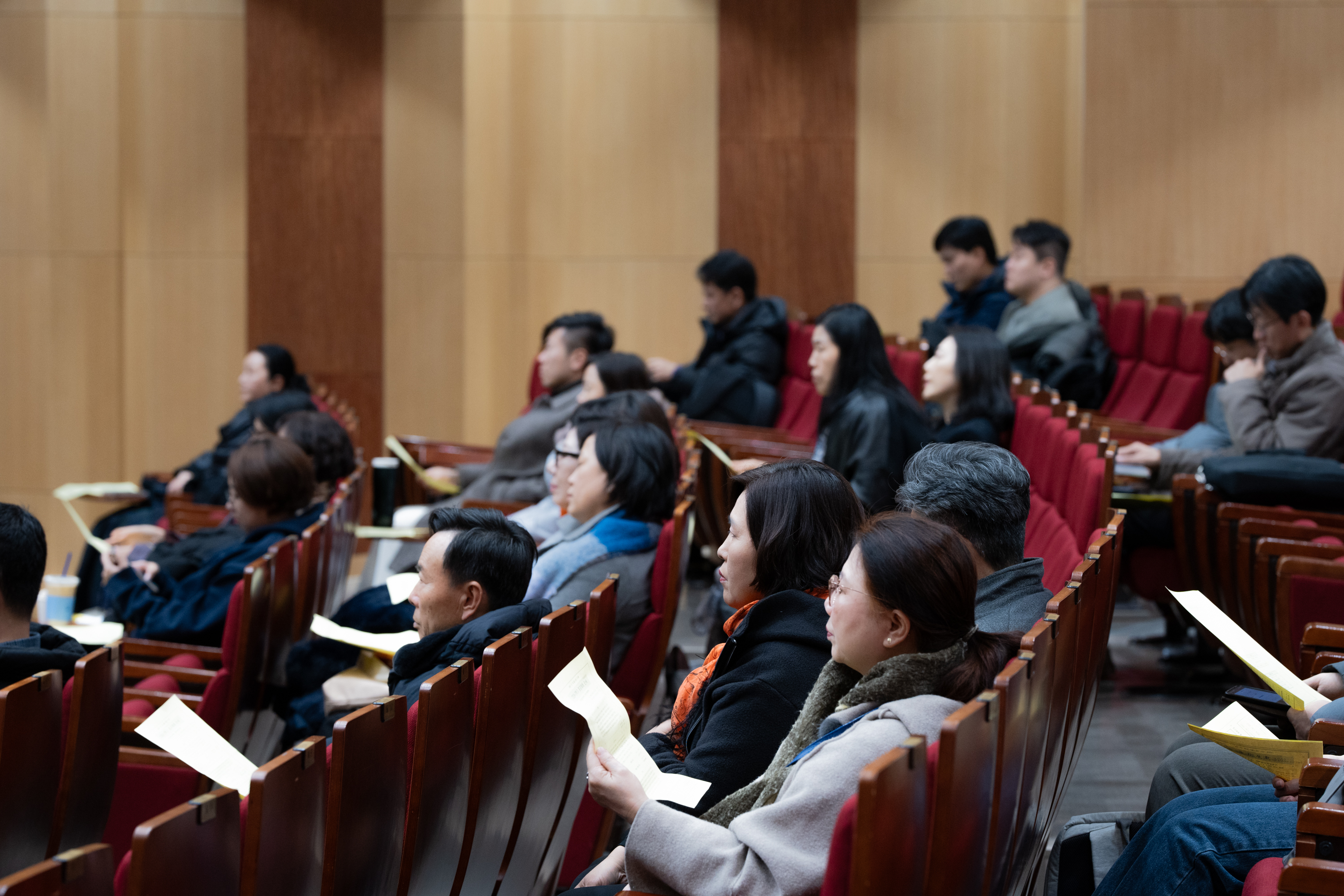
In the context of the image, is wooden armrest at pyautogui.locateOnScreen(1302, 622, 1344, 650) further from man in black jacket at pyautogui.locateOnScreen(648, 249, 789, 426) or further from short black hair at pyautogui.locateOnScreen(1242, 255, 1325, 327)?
man in black jacket at pyautogui.locateOnScreen(648, 249, 789, 426)

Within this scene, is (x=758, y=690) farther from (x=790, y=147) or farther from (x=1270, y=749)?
(x=790, y=147)

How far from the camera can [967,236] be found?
4.55 metres

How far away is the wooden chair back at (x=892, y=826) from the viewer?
3.29 ft

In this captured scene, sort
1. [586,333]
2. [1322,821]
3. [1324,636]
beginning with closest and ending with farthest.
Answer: [1322,821] → [1324,636] → [586,333]

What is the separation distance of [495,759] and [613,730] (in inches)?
7.2

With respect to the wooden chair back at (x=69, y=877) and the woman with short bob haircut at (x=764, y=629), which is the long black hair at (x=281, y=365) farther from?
the wooden chair back at (x=69, y=877)

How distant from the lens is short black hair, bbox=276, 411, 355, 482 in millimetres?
3334

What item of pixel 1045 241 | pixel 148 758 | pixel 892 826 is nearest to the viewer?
pixel 892 826

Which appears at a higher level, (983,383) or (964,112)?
(964,112)

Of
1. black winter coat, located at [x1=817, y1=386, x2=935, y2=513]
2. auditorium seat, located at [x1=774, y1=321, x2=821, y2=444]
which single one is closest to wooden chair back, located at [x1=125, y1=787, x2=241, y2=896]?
black winter coat, located at [x1=817, y1=386, x2=935, y2=513]

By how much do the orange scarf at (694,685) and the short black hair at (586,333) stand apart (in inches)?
85.0

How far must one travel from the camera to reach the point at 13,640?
180 cm

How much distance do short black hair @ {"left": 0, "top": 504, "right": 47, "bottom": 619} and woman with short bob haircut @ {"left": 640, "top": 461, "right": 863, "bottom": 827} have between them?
876mm

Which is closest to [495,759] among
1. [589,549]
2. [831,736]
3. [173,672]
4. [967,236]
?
[831,736]
